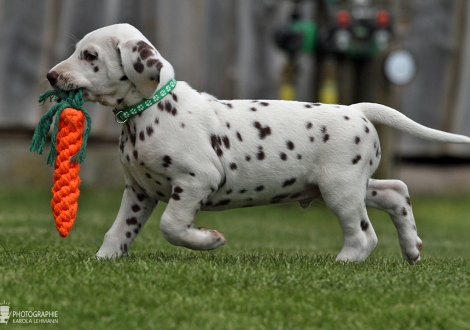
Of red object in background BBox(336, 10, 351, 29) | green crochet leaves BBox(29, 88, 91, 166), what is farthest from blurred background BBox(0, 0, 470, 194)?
green crochet leaves BBox(29, 88, 91, 166)

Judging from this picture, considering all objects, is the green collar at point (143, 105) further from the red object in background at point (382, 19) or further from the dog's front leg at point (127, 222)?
the red object in background at point (382, 19)

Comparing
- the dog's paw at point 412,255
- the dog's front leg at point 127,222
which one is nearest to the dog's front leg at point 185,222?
the dog's front leg at point 127,222

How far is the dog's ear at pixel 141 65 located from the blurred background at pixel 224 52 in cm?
528

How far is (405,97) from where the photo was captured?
11930 mm

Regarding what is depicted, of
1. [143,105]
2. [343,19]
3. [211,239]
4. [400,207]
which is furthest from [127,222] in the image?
[343,19]

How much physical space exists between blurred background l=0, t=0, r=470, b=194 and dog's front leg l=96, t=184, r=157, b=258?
519cm

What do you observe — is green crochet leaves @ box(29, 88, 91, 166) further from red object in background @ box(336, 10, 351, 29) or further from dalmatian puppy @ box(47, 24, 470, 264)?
red object in background @ box(336, 10, 351, 29)

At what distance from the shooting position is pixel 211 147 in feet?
15.4

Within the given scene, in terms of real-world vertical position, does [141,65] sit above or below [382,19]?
above

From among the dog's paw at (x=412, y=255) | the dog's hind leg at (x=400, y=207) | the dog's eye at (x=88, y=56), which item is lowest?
the dog's paw at (x=412, y=255)

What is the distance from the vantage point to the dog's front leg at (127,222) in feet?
16.1

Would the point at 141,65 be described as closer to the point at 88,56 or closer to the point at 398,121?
the point at 88,56

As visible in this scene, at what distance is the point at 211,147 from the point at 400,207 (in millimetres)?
1340

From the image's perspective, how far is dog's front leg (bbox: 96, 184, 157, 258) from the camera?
491cm
